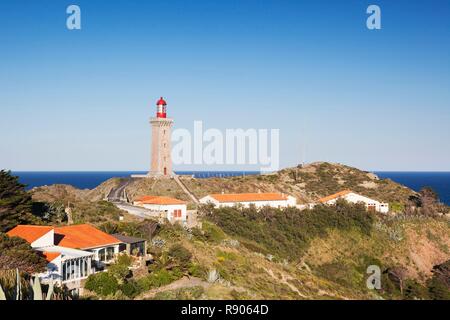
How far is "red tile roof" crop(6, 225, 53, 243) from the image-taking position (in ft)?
87.2

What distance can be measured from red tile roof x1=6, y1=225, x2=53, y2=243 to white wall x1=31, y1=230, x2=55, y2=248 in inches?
6.6

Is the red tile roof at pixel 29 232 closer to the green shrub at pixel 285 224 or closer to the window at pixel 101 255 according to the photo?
the window at pixel 101 255

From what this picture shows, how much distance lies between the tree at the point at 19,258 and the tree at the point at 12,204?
6.84 meters

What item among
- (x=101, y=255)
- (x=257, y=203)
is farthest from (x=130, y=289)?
(x=257, y=203)

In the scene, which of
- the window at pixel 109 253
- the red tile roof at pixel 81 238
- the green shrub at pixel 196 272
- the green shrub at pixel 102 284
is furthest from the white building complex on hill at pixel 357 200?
the green shrub at pixel 102 284

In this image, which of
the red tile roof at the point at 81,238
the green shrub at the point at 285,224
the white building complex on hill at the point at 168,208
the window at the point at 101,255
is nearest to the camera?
the red tile roof at the point at 81,238

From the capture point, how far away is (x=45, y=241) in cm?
2648

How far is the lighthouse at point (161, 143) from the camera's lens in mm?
66812

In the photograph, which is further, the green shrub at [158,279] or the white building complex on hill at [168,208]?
the white building complex on hill at [168,208]

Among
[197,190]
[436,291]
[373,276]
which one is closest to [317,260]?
[373,276]

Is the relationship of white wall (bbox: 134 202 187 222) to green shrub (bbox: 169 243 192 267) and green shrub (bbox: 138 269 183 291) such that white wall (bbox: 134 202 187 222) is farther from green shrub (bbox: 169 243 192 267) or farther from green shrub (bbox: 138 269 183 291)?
green shrub (bbox: 138 269 183 291)

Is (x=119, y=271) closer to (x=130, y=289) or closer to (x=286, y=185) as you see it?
(x=130, y=289)

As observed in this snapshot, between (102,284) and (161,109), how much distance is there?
45.4 metres
